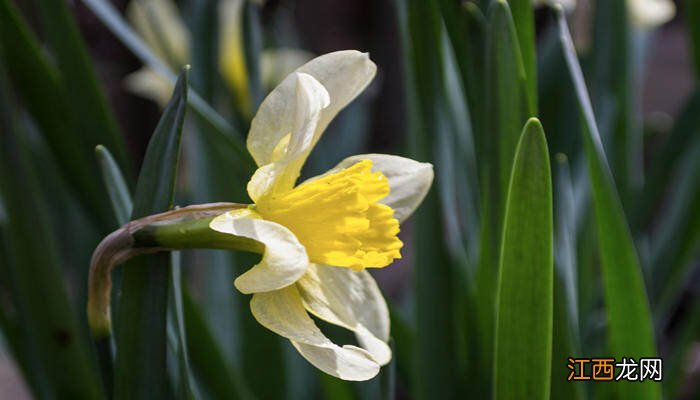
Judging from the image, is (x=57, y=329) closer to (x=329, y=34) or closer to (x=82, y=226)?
(x=82, y=226)

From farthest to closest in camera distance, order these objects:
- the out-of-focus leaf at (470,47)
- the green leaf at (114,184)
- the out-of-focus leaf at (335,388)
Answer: the out-of-focus leaf at (335,388), the out-of-focus leaf at (470,47), the green leaf at (114,184)

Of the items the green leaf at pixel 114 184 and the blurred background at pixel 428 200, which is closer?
the green leaf at pixel 114 184

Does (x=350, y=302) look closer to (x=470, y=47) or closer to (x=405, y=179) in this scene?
A: (x=405, y=179)

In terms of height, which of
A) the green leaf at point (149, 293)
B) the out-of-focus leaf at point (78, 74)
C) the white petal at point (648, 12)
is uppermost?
the white petal at point (648, 12)

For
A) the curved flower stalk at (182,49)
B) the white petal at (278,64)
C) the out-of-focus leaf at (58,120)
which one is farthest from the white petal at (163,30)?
the out-of-focus leaf at (58,120)

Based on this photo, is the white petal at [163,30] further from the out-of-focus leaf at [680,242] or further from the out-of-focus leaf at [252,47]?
the out-of-focus leaf at [680,242]

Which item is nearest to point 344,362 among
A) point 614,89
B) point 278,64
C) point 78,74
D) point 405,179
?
point 405,179

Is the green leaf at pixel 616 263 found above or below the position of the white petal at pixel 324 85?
below
